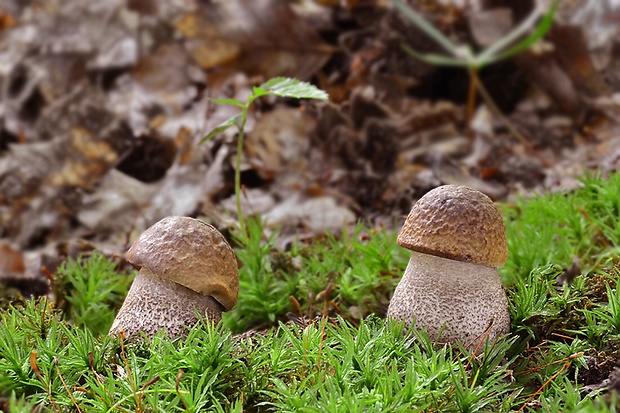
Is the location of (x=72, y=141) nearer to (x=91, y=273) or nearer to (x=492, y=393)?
(x=91, y=273)

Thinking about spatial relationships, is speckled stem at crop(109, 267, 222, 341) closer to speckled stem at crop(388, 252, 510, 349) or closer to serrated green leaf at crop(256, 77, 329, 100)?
speckled stem at crop(388, 252, 510, 349)

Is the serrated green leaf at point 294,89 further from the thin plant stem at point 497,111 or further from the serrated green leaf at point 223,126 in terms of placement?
the thin plant stem at point 497,111

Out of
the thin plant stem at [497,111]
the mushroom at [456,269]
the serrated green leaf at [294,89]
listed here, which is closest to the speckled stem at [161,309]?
the mushroom at [456,269]

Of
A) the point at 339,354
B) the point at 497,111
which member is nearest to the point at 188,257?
the point at 339,354

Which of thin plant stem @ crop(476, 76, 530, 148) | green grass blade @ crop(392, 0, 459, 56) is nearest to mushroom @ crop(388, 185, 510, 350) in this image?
thin plant stem @ crop(476, 76, 530, 148)

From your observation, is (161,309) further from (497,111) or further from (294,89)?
(497,111)
